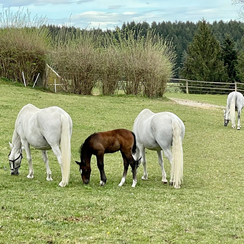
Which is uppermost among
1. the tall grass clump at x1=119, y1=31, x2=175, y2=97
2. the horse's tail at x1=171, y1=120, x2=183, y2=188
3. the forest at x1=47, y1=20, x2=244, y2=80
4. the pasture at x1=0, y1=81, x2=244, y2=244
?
the forest at x1=47, y1=20, x2=244, y2=80

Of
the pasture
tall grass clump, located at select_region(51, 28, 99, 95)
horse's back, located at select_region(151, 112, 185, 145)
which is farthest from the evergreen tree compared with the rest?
horse's back, located at select_region(151, 112, 185, 145)

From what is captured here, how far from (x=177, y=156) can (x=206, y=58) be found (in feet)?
138

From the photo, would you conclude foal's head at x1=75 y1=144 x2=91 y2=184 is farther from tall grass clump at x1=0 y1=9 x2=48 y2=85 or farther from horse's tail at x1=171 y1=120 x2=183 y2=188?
tall grass clump at x1=0 y1=9 x2=48 y2=85

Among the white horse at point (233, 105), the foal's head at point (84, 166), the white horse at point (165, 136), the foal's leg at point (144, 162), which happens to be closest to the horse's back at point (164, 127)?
the white horse at point (165, 136)

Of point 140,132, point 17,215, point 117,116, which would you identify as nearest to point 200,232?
point 17,215

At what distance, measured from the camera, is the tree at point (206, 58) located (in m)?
47.0

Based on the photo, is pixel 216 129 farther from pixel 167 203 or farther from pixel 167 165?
pixel 167 203

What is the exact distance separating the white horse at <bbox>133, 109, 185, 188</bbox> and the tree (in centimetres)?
3977

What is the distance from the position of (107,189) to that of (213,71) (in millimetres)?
41814

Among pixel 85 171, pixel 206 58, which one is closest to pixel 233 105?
pixel 85 171

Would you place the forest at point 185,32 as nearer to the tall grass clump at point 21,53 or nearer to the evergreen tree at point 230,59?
the evergreen tree at point 230,59

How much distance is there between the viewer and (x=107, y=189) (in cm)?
716

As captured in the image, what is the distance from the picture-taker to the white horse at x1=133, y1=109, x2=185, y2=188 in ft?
24.4

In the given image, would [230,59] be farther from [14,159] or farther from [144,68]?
[14,159]
